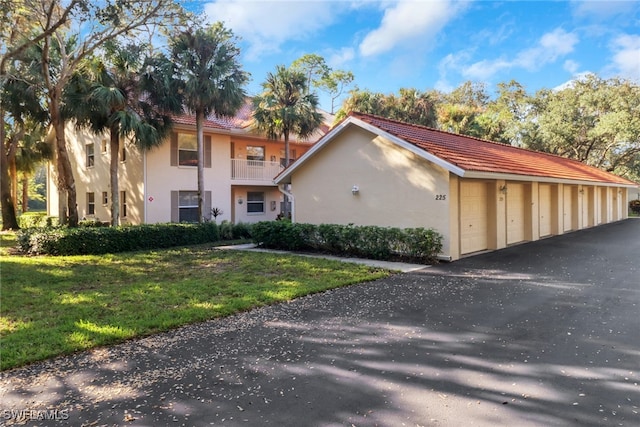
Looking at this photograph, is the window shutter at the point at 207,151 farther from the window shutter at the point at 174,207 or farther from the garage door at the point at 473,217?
the garage door at the point at 473,217

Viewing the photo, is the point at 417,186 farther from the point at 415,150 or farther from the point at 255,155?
the point at 255,155

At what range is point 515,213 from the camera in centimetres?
1512

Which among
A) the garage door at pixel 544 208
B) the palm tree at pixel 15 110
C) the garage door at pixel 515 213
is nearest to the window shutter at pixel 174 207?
the palm tree at pixel 15 110

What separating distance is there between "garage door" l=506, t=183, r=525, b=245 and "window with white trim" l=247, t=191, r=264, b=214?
1433 centimetres

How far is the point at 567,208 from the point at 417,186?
12132 mm

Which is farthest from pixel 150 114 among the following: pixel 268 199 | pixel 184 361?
pixel 184 361

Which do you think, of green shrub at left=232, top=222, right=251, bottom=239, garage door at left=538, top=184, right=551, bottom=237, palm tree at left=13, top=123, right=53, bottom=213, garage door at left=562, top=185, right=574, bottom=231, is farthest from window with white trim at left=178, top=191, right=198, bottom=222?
garage door at left=562, top=185, right=574, bottom=231

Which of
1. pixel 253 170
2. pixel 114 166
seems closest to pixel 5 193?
pixel 114 166

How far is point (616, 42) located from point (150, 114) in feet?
82.8

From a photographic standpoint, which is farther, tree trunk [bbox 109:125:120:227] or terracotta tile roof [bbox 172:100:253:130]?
terracotta tile roof [bbox 172:100:253:130]

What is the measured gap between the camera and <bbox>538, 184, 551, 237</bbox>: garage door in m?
17.0

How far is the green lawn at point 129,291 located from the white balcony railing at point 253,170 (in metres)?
10.2

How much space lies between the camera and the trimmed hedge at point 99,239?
13.2m

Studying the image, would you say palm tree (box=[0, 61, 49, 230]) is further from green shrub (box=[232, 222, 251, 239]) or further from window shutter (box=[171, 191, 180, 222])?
green shrub (box=[232, 222, 251, 239])
